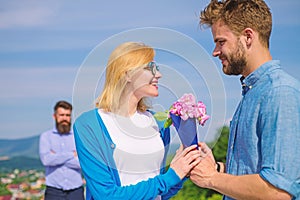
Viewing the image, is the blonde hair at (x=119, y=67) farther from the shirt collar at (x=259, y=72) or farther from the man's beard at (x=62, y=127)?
the man's beard at (x=62, y=127)

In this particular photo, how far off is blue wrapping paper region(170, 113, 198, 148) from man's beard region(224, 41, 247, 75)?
315mm

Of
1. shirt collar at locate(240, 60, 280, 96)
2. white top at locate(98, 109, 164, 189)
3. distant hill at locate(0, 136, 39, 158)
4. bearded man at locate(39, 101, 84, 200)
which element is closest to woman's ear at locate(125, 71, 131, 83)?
white top at locate(98, 109, 164, 189)

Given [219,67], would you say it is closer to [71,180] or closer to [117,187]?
[117,187]

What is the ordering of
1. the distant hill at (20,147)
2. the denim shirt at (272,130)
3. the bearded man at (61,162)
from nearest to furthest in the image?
the denim shirt at (272,130) → the bearded man at (61,162) → the distant hill at (20,147)

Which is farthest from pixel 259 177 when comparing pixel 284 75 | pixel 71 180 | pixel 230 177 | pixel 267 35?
pixel 71 180

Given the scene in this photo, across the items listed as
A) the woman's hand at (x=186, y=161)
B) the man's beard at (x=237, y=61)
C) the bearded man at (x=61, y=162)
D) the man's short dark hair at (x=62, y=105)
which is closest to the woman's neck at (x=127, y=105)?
the woman's hand at (x=186, y=161)

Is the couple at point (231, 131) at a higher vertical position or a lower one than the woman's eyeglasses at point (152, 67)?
lower

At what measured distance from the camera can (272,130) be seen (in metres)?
1.99

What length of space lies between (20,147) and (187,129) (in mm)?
5864

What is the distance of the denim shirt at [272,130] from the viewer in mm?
1980

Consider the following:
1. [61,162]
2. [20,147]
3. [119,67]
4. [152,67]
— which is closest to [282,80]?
[152,67]

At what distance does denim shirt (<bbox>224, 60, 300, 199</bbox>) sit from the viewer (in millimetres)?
1980

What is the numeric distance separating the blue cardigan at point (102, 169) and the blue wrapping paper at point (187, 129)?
147 millimetres

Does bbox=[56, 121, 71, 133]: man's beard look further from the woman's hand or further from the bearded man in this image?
the woman's hand
